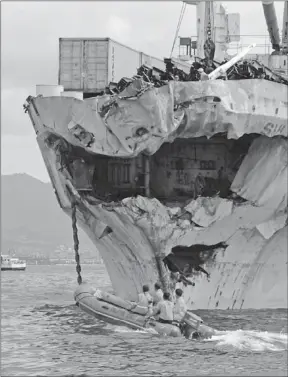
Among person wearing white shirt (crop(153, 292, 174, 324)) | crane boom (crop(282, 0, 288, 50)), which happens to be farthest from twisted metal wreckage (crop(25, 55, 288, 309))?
crane boom (crop(282, 0, 288, 50))

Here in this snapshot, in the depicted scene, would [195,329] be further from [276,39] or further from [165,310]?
[276,39]

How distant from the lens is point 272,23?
31203 mm

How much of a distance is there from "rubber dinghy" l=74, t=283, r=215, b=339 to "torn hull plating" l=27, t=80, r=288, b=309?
1579 millimetres

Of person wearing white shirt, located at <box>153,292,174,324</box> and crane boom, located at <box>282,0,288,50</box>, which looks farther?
crane boom, located at <box>282,0,288,50</box>

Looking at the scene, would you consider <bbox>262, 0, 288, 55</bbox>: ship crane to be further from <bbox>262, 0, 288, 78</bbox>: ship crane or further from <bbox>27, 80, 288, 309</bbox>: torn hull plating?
<bbox>27, 80, 288, 309</bbox>: torn hull plating

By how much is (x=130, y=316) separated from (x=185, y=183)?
15.5 ft

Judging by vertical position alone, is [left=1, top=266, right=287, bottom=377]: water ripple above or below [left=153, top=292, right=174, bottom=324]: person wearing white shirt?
below

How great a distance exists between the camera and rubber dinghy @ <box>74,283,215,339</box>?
2028cm

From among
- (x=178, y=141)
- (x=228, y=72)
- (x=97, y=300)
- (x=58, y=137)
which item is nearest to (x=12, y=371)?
(x=97, y=300)

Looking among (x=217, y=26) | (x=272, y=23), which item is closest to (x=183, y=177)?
(x=272, y=23)

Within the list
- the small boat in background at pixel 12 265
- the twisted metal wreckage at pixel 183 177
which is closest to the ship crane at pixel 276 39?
the twisted metal wreckage at pixel 183 177

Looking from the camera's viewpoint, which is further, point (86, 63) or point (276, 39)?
point (276, 39)

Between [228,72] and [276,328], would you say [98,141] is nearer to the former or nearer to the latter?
[228,72]

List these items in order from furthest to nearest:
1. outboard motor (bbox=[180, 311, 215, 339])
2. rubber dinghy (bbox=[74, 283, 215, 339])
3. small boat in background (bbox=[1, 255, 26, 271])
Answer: small boat in background (bbox=[1, 255, 26, 271])
rubber dinghy (bbox=[74, 283, 215, 339])
outboard motor (bbox=[180, 311, 215, 339])
